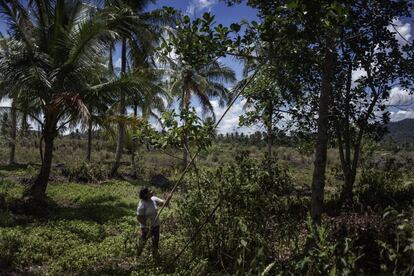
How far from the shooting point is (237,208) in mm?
5988

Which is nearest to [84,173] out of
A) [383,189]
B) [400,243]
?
[383,189]

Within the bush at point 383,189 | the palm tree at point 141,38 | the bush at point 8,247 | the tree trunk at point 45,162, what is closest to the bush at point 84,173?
the palm tree at point 141,38

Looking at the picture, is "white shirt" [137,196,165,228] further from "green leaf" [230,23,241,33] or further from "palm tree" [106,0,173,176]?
"palm tree" [106,0,173,176]

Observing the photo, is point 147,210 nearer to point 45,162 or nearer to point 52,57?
point 45,162

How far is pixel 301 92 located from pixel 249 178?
4775 mm

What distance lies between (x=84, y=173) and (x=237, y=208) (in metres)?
13.6

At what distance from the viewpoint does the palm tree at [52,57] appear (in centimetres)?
1051

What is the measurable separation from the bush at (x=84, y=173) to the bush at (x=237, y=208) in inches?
490

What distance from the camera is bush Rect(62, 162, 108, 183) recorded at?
703 inches

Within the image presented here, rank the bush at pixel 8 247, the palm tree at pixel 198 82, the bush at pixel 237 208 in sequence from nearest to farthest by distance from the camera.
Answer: the bush at pixel 237 208
the bush at pixel 8 247
the palm tree at pixel 198 82

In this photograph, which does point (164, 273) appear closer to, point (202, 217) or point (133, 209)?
point (202, 217)

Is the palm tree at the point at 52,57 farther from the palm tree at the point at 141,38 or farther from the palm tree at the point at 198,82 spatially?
the palm tree at the point at 198,82

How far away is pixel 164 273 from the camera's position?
6.08 meters

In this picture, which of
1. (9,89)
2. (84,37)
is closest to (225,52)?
(84,37)
